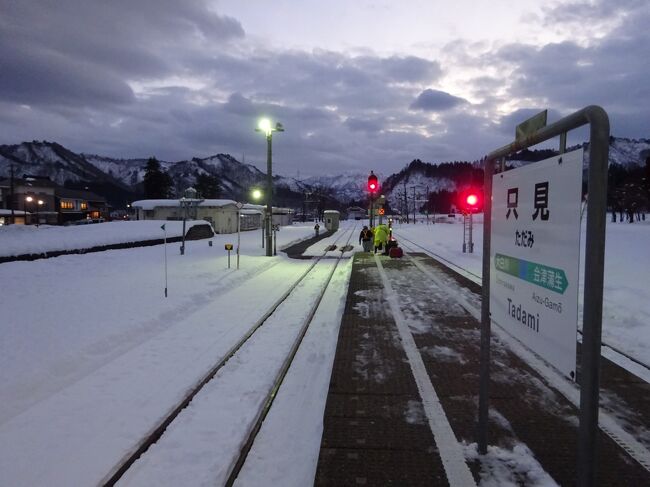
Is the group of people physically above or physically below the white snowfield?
above

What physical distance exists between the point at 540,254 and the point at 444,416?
2832 millimetres

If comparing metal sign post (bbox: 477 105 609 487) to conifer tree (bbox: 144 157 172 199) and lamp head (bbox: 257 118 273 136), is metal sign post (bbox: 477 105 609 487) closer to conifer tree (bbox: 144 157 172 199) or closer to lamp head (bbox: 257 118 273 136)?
lamp head (bbox: 257 118 273 136)

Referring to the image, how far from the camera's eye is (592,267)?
2.44m

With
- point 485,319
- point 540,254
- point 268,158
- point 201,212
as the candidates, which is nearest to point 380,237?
point 268,158

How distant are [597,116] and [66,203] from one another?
4025 inches

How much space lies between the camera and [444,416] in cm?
507

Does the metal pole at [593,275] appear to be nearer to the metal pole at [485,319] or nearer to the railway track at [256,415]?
the metal pole at [485,319]

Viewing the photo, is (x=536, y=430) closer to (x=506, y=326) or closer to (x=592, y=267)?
(x=506, y=326)

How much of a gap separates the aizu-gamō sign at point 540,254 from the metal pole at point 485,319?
0.06m

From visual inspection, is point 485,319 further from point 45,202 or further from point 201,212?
point 45,202

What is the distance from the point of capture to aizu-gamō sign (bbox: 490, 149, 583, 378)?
2.69m

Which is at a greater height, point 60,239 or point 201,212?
point 201,212

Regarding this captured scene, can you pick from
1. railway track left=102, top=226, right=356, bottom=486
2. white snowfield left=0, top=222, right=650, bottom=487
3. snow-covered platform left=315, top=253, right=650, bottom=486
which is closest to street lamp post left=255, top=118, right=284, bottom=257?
white snowfield left=0, top=222, right=650, bottom=487

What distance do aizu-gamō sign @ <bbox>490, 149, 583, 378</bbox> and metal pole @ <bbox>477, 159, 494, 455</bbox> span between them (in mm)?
59
